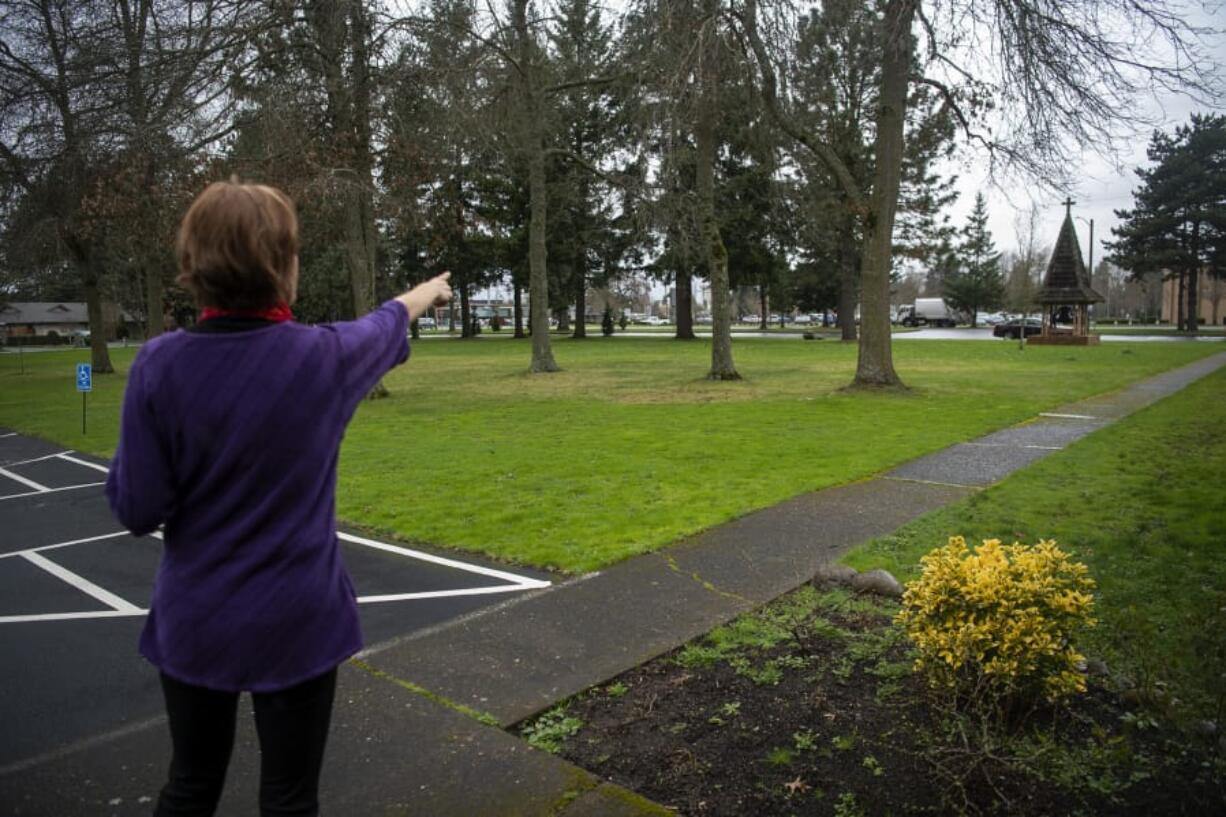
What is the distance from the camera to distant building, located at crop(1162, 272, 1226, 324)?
2894 inches

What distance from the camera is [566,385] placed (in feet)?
68.0

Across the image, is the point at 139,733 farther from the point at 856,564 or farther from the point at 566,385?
the point at 566,385

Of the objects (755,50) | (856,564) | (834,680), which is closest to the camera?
(834,680)

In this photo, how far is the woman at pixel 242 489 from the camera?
1685mm

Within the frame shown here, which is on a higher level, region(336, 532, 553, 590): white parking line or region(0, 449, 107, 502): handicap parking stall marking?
region(0, 449, 107, 502): handicap parking stall marking

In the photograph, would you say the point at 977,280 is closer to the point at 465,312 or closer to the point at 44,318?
the point at 465,312

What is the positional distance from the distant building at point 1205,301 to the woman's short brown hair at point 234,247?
8841cm

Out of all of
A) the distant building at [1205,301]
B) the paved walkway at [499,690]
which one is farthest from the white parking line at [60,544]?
the distant building at [1205,301]

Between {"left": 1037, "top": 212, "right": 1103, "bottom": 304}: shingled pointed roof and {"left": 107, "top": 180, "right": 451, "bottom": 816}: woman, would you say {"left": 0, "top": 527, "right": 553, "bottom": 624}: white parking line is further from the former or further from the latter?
{"left": 1037, "top": 212, "right": 1103, "bottom": 304}: shingled pointed roof

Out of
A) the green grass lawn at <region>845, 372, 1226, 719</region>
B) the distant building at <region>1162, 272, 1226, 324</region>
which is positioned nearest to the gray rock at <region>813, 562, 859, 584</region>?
the green grass lawn at <region>845, 372, 1226, 719</region>

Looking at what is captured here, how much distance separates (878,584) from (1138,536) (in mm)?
2491

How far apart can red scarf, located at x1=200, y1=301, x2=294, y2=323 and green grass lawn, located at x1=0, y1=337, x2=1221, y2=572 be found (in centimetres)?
404

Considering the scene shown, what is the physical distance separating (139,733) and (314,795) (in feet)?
6.76

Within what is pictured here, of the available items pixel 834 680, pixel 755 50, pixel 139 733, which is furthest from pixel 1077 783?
pixel 755 50
